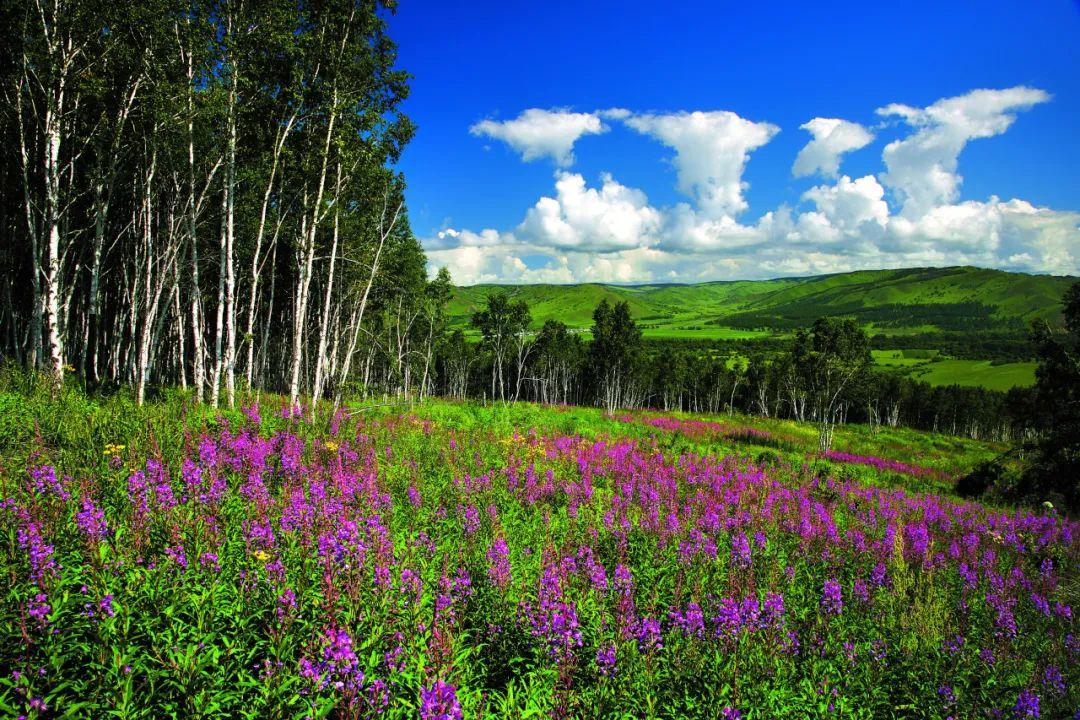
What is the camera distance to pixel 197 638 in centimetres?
312

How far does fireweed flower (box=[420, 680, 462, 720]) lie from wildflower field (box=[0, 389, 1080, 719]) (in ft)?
0.04

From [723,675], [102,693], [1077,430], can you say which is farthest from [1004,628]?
[1077,430]

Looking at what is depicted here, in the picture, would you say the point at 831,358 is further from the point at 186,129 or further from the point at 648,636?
the point at 186,129

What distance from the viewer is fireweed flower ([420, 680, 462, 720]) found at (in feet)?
8.99

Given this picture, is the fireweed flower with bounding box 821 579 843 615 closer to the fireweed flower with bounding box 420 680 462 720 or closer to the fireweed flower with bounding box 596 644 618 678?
the fireweed flower with bounding box 596 644 618 678

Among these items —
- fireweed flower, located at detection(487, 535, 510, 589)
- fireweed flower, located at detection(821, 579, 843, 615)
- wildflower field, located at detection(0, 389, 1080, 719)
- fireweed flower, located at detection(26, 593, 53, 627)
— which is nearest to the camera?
fireweed flower, located at detection(26, 593, 53, 627)

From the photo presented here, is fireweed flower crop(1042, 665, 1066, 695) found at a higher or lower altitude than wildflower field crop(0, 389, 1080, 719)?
lower

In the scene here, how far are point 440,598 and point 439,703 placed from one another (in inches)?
52.0

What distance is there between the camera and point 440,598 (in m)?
4.11

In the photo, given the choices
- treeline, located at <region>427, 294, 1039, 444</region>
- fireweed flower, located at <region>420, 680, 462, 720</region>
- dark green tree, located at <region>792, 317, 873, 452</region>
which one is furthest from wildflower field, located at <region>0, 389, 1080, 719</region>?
treeline, located at <region>427, 294, 1039, 444</region>

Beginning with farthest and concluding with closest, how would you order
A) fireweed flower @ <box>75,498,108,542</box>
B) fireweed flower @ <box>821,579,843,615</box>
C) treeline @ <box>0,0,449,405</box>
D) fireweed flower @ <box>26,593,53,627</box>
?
treeline @ <box>0,0,449,405</box>
fireweed flower @ <box>821,579,843,615</box>
fireweed flower @ <box>75,498,108,542</box>
fireweed flower @ <box>26,593,53,627</box>

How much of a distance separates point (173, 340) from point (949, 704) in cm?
3921

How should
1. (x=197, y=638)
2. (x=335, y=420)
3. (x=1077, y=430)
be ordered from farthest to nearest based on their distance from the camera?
1. (x=1077, y=430)
2. (x=335, y=420)
3. (x=197, y=638)

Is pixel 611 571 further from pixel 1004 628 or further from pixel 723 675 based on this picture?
pixel 1004 628
